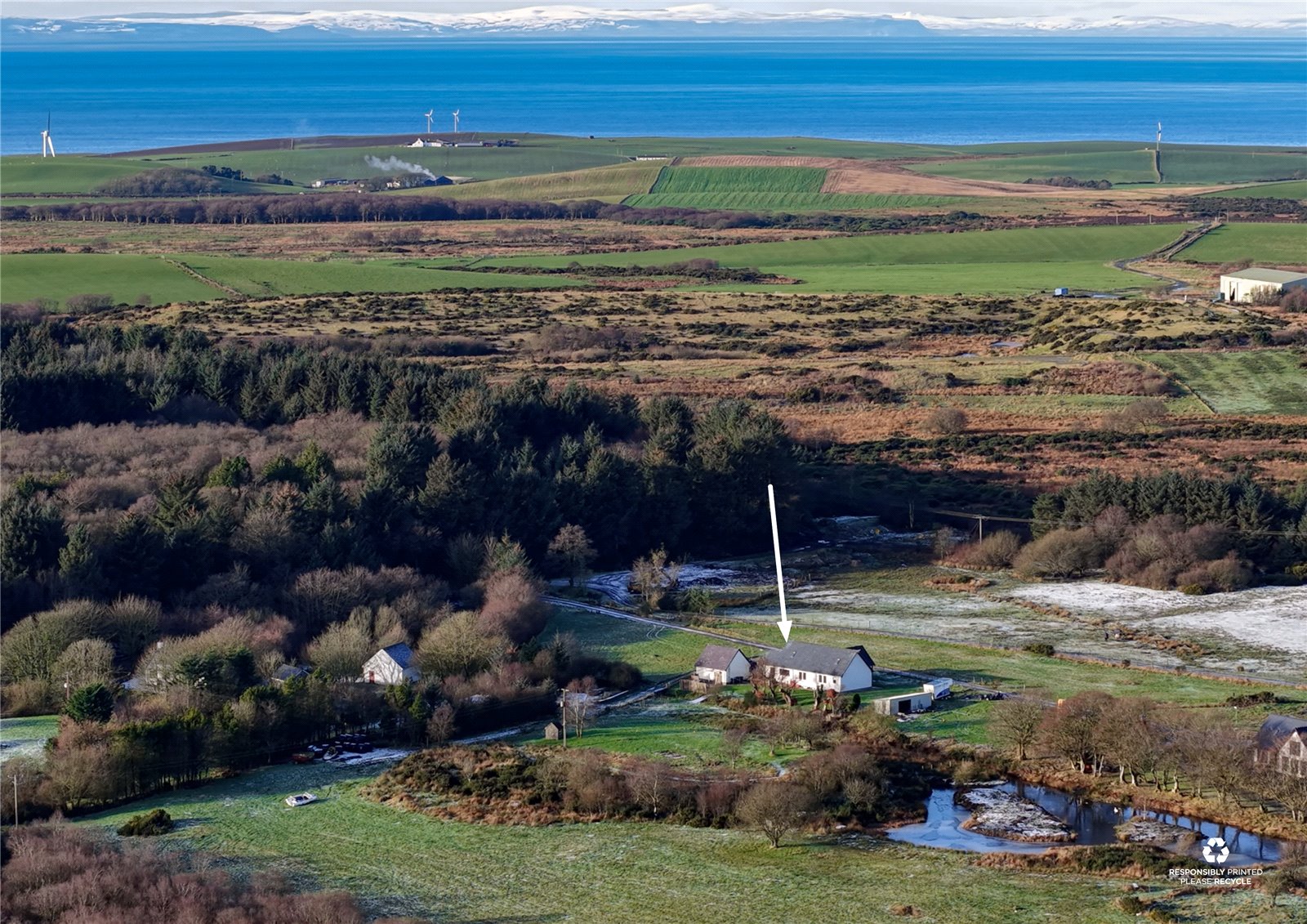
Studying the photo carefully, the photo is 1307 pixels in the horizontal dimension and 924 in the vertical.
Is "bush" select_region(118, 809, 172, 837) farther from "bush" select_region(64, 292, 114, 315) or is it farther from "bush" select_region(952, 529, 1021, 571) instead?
"bush" select_region(64, 292, 114, 315)

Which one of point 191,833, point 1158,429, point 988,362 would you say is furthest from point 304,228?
point 191,833

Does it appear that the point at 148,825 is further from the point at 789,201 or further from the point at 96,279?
the point at 789,201

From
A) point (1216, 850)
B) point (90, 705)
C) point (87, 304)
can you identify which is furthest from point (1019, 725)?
point (87, 304)

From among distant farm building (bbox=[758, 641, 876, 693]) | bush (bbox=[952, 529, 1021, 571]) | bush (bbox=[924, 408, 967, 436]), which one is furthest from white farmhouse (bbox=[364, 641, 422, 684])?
bush (bbox=[924, 408, 967, 436])

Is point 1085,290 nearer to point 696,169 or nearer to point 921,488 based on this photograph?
point 921,488

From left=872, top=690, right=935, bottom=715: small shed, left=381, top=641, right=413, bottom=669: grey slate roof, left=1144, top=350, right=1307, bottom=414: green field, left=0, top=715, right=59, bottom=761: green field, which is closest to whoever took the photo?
left=0, top=715, right=59, bottom=761: green field
